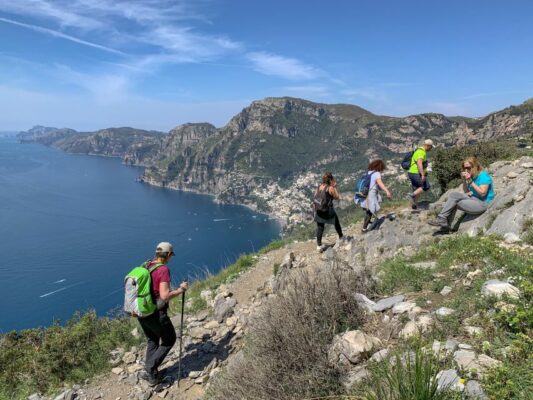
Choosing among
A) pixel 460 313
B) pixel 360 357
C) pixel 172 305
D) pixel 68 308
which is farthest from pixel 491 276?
pixel 68 308

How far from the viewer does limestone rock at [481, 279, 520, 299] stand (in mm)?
3738

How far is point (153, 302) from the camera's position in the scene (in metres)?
5.53

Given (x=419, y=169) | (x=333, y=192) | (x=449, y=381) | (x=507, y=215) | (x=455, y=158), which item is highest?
(x=455, y=158)

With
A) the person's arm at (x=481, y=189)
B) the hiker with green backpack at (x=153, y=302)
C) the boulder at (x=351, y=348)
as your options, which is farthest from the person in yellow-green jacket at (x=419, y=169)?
the hiker with green backpack at (x=153, y=302)

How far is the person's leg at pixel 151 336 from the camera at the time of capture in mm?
5629

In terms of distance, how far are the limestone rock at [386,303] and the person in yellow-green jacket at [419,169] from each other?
19.2ft

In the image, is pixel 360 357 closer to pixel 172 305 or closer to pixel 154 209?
pixel 172 305

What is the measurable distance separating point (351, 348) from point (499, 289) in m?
1.86

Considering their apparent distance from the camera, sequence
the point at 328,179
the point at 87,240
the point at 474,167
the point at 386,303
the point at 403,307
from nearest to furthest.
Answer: the point at 403,307, the point at 386,303, the point at 474,167, the point at 328,179, the point at 87,240

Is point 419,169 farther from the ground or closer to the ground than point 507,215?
farther from the ground

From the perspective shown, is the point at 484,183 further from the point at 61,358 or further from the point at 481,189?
the point at 61,358

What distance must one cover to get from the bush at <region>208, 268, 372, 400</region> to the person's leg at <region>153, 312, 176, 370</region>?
1681 mm

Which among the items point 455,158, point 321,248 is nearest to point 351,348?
point 321,248

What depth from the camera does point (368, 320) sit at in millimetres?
4477
